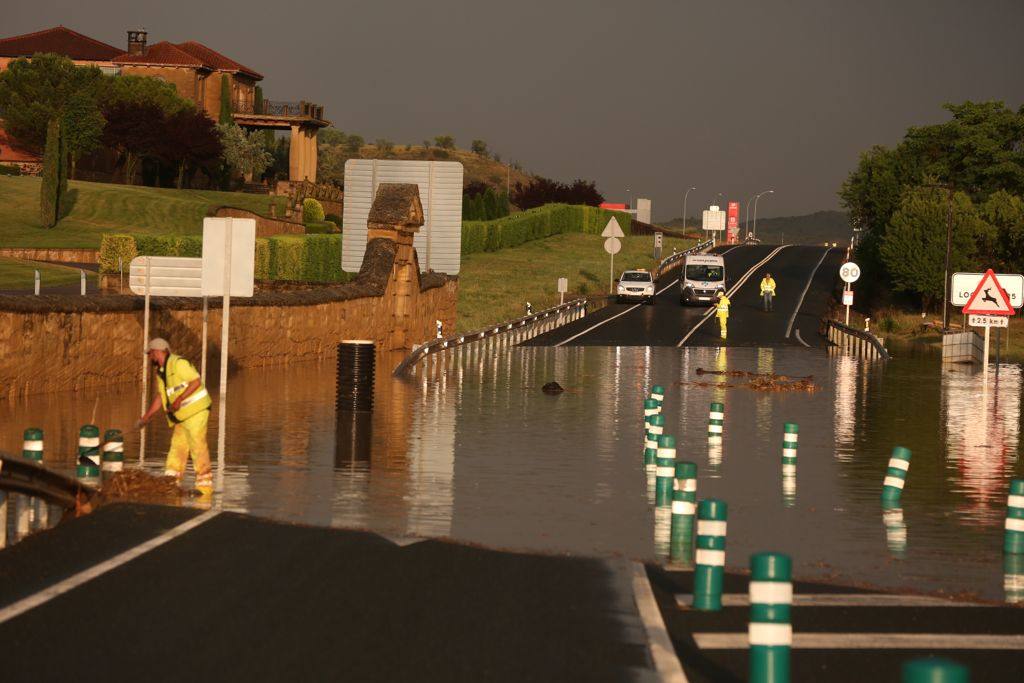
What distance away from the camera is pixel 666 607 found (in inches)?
390

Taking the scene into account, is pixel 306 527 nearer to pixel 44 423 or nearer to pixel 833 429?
pixel 44 423

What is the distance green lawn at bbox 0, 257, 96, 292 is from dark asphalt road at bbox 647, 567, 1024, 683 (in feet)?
163

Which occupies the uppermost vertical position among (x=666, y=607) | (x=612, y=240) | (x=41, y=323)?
(x=612, y=240)

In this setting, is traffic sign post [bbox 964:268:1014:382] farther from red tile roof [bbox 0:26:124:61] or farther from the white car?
red tile roof [bbox 0:26:124:61]

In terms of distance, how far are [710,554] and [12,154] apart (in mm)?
105095

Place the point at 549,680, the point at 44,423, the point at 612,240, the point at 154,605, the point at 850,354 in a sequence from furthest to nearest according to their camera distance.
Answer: the point at 612,240 < the point at 850,354 < the point at 44,423 < the point at 154,605 < the point at 549,680

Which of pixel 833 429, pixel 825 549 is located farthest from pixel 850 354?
pixel 825 549

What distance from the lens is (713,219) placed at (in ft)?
500

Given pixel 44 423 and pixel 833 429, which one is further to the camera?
pixel 833 429

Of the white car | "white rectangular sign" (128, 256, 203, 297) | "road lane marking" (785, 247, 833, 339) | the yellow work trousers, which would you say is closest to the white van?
the white car

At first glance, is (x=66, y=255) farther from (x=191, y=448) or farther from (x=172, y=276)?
(x=191, y=448)

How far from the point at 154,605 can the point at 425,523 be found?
13.6 feet

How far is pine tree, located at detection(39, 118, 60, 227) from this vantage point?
75.5 metres

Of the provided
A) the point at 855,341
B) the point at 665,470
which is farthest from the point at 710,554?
the point at 855,341
